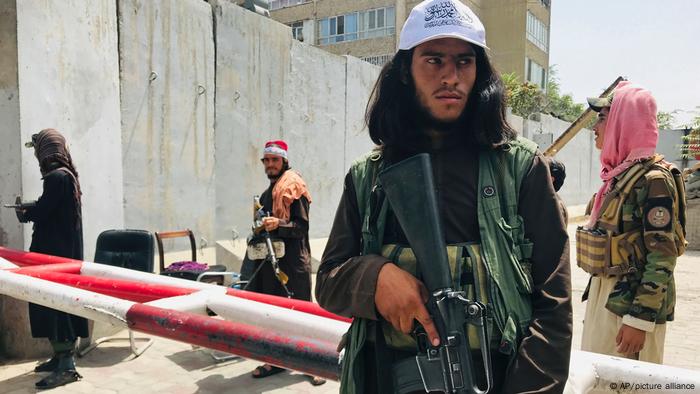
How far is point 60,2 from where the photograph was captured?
13.9 ft

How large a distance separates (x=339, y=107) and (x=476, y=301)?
28.7ft

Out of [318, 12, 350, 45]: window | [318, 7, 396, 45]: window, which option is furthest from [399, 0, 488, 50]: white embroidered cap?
[318, 12, 350, 45]: window

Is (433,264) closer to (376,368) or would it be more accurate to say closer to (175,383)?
(376,368)

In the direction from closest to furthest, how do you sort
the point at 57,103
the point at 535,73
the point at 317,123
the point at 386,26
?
the point at 57,103
the point at 317,123
the point at 386,26
the point at 535,73

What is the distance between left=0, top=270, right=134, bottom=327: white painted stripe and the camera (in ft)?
6.74

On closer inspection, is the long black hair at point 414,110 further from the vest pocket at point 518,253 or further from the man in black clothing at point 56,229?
the man in black clothing at point 56,229

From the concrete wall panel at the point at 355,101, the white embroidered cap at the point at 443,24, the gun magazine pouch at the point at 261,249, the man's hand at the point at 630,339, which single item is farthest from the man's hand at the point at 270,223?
the concrete wall panel at the point at 355,101

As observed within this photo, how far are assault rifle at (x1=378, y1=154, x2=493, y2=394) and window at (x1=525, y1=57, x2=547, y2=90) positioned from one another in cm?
3027

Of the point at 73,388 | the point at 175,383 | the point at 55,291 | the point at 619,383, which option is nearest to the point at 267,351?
the point at 619,383

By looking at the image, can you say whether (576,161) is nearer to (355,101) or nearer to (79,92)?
(355,101)

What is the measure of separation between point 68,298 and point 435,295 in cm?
181

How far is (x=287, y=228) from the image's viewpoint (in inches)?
164

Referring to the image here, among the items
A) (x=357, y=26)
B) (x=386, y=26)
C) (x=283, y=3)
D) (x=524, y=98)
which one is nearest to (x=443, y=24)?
(x=524, y=98)

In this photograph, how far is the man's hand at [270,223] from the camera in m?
4.06
